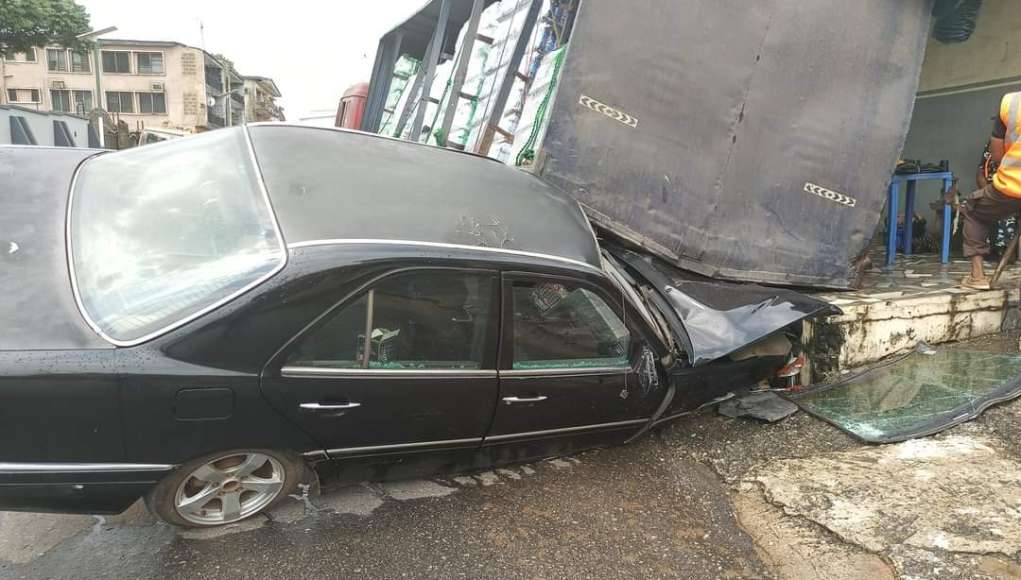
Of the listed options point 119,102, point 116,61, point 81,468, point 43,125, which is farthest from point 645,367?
point 116,61

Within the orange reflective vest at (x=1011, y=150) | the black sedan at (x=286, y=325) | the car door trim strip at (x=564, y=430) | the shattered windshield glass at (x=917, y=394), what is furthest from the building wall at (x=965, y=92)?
the car door trim strip at (x=564, y=430)

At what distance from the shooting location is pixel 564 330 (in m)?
2.82

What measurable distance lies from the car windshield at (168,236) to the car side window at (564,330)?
105 centimetres

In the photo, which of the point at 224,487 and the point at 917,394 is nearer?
the point at 224,487

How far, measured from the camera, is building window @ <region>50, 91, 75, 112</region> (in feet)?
142

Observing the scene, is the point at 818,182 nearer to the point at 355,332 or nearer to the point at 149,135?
the point at 355,332

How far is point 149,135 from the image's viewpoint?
16.0m

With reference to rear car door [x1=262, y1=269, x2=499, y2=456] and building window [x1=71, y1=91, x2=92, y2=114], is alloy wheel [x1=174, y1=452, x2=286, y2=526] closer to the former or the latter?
rear car door [x1=262, y1=269, x2=499, y2=456]

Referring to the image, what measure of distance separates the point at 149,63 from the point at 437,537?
177 feet

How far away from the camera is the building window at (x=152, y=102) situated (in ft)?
149

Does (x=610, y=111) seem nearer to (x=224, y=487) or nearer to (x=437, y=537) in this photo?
(x=437, y=537)

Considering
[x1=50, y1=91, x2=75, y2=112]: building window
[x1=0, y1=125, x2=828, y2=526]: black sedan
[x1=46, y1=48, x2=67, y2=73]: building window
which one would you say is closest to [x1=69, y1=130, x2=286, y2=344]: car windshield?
[x1=0, y1=125, x2=828, y2=526]: black sedan

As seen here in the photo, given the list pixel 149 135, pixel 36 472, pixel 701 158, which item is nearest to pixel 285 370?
pixel 36 472

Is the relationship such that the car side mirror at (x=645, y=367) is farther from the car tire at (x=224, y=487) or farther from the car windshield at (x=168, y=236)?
the car windshield at (x=168, y=236)
